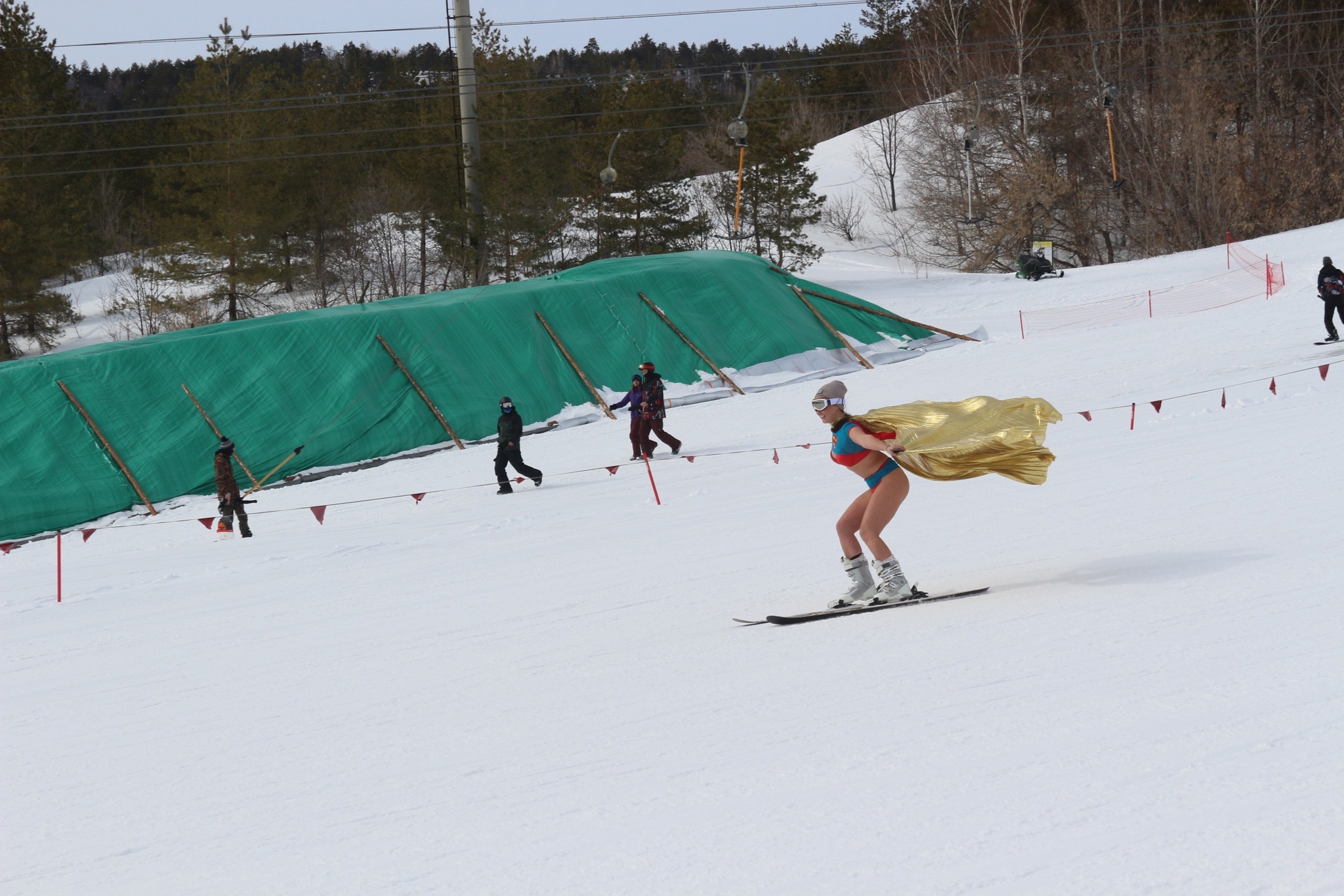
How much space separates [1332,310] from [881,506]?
15280 millimetres

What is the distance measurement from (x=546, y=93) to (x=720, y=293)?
3401 cm

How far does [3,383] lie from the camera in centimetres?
1953

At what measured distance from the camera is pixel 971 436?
8.51 metres

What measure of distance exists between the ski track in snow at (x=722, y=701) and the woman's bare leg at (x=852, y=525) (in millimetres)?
569

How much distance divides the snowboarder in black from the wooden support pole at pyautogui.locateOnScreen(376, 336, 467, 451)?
14989mm

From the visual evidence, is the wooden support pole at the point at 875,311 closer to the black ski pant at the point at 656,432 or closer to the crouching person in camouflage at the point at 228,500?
the black ski pant at the point at 656,432

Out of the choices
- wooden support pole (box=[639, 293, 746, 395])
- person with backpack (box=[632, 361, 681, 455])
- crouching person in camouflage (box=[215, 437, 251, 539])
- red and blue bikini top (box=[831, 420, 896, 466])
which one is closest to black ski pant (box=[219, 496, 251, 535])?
crouching person in camouflage (box=[215, 437, 251, 539])

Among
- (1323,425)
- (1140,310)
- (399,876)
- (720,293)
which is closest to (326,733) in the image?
(399,876)

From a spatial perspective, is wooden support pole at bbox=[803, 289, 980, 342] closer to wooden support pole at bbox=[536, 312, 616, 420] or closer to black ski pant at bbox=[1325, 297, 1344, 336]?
wooden support pole at bbox=[536, 312, 616, 420]

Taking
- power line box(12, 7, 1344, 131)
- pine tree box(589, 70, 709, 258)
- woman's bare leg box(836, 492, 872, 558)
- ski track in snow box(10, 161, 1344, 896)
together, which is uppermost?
power line box(12, 7, 1344, 131)

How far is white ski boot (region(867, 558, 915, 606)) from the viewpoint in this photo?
8414 mm

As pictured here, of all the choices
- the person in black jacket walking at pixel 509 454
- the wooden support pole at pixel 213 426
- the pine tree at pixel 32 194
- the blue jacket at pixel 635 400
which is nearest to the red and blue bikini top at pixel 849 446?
the person in black jacket walking at pixel 509 454

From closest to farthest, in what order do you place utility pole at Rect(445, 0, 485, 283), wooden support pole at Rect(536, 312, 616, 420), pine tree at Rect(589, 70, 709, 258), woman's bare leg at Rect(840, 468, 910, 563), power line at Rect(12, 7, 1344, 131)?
woman's bare leg at Rect(840, 468, 910, 563), wooden support pole at Rect(536, 312, 616, 420), utility pole at Rect(445, 0, 485, 283), power line at Rect(12, 7, 1344, 131), pine tree at Rect(589, 70, 709, 258)

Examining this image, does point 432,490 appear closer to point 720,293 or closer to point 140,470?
point 140,470
